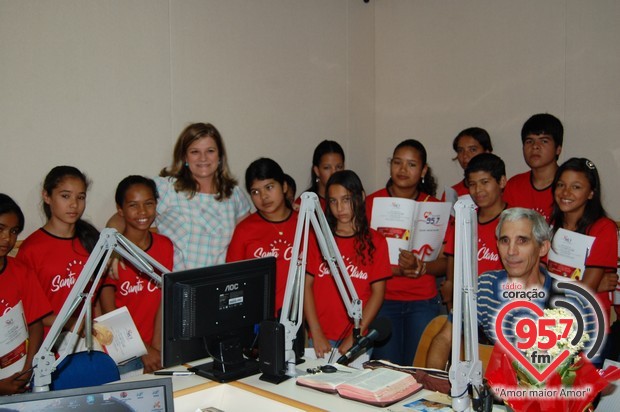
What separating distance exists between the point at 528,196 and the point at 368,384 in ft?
7.33

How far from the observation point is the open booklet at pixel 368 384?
2.24 m

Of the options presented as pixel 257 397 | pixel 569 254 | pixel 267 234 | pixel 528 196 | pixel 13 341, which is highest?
pixel 528 196

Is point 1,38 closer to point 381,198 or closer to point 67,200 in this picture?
point 67,200

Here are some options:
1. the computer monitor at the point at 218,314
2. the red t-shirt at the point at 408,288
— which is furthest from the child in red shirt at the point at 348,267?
the computer monitor at the point at 218,314

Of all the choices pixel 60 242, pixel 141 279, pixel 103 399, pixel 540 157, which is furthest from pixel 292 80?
pixel 103 399

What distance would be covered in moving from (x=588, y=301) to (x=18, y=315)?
2.40 meters

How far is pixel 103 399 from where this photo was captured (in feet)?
5.84

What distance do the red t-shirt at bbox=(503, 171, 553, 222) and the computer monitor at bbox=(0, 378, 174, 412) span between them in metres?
2.78

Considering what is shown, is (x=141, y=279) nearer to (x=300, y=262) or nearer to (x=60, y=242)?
(x=60, y=242)

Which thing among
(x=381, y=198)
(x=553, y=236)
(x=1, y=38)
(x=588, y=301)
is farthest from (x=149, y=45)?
(x=588, y=301)

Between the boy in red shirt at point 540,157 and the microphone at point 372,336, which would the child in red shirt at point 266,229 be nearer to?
the microphone at point 372,336

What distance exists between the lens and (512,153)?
520 centimetres

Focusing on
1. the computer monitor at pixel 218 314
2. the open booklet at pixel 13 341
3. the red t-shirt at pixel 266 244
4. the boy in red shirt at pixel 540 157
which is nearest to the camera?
the computer monitor at pixel 218 314

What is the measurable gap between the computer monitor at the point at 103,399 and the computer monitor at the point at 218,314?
0.54 metres
